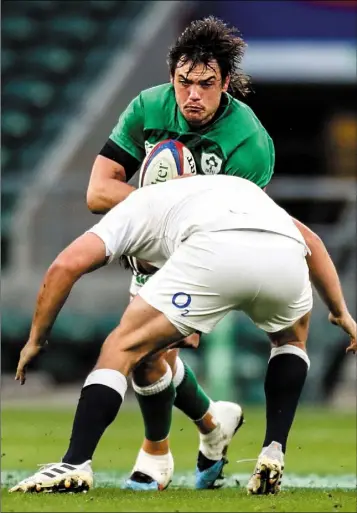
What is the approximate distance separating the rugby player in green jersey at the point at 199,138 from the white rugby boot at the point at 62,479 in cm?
74

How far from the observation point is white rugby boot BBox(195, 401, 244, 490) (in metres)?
6.11

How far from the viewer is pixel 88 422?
4805 mm

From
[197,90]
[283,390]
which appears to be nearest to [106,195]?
[197,90]

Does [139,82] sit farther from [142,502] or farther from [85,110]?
[142,502]

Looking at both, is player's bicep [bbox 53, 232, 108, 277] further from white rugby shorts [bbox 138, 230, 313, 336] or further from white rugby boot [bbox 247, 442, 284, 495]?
white rugby boot [bbox 247, 442, 284, 495]

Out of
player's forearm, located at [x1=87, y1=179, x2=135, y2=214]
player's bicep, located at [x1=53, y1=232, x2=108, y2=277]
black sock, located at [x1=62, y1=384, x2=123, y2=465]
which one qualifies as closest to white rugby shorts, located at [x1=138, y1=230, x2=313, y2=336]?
player's bicep, located at [x1=53, y1=232, x2=108, y2=277]

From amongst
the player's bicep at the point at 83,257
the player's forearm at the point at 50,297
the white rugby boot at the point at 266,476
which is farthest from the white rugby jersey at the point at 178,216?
the white rugby boot at the point at 266,476

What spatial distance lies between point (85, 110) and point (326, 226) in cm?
374

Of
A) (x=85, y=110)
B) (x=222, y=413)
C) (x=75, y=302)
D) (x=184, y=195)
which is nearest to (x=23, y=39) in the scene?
(x=85, y=110)

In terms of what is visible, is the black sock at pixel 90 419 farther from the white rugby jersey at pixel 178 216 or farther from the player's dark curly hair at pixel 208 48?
the player's dark curly hair at pixel 208 48

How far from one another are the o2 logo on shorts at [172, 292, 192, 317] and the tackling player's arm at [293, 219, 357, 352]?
2.35 feet

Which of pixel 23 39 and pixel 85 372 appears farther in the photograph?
pixel 23 39

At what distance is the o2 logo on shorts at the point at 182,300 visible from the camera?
15.7 ft

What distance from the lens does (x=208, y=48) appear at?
542 cm
